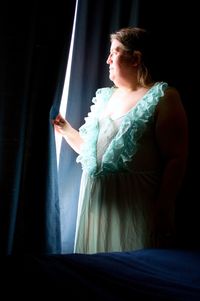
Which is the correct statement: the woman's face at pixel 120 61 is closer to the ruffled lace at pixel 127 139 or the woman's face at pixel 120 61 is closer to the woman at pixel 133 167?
the woman at pixel 133 167

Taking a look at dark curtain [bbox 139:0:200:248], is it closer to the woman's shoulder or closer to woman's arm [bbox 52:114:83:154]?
the woman's shoulder

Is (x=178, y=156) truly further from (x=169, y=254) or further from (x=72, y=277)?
(x=72, y=277)

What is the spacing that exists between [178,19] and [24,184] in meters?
1.04

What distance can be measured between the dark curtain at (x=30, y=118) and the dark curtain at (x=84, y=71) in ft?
0.74

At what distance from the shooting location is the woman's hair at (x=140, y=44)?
135 cm

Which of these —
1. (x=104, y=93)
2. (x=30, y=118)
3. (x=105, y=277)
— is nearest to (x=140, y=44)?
Answer: (x=104, y=93)

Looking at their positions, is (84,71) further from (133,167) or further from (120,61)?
(133,167)

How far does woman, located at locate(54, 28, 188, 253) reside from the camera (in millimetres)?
1216

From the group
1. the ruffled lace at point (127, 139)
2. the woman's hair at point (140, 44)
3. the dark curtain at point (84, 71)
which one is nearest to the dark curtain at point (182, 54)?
the dark curtain at point (84, 71)

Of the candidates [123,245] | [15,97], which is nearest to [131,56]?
[15,97]

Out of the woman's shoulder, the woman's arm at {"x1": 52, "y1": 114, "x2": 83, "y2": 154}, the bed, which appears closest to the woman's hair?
the woman's shoulder

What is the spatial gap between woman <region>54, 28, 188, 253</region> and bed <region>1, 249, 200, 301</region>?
0.28 metres

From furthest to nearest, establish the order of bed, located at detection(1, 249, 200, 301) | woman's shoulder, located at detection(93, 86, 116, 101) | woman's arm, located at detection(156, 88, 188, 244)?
woman's shoulder, located at detection(93, 86, 116, 101) → woman's arm, located at detection(156, 88, 188, 244) → bed, located at detection(1, 249, 200, 301)

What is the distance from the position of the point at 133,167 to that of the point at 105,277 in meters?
0.52
